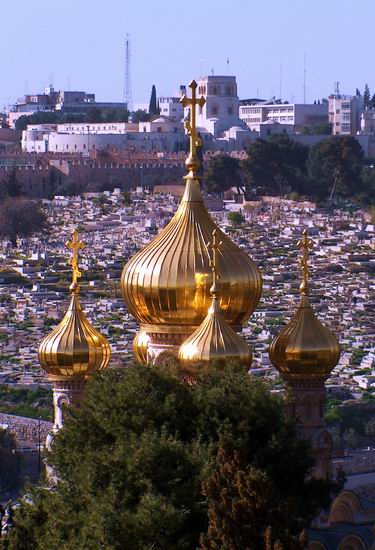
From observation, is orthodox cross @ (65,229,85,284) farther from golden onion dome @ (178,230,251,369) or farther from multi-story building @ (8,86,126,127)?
multi-story building @ (8,86,126,127)

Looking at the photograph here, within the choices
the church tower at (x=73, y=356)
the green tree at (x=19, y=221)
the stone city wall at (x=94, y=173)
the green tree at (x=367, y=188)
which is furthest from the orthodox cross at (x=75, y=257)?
the stone city wall at (x=94, y=173)

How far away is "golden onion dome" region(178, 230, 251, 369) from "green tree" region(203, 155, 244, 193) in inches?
3127

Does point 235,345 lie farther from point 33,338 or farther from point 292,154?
point 292,154

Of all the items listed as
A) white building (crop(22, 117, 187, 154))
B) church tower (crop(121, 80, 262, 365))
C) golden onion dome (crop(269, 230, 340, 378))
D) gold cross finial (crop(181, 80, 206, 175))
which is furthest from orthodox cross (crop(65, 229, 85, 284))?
white building (crop(22, 117, 187, 154))

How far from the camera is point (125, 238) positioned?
89000 mm

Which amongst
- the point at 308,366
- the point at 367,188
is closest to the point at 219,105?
the point at 367,188

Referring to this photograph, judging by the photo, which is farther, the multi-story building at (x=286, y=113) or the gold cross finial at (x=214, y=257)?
the multi-story building at (x=286, y=113)

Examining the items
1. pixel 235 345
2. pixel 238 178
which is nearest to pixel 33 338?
pixel 235 345

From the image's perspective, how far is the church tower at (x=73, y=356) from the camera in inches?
989

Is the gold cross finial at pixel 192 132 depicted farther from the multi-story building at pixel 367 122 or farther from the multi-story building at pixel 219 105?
the multi-story building at pixel 367 122

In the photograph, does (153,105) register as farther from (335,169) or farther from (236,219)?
(236,219)

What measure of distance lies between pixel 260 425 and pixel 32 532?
224cm

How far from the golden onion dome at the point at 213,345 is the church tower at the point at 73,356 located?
58.0 inches

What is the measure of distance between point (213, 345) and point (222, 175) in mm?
80354
